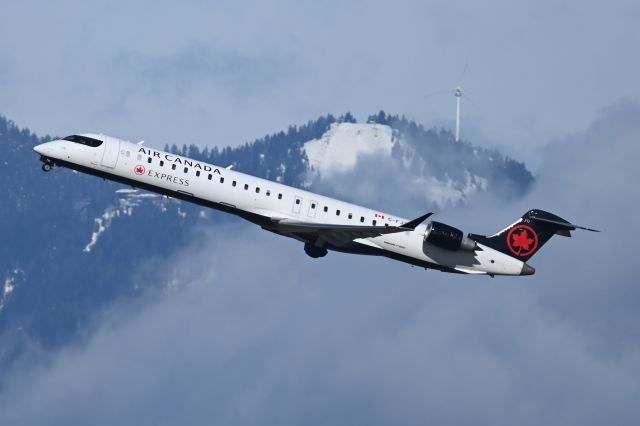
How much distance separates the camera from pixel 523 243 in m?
69.7

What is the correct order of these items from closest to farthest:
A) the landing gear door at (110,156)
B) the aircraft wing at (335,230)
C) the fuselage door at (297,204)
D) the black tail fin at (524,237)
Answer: the aircraft wing at (335,230) < the landing gear door at (110,156) < the fuselage door at (297,204) < the black tail fin at (524,237)

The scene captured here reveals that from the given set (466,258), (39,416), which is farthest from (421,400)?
(466,258)

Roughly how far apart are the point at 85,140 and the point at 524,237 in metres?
22.1

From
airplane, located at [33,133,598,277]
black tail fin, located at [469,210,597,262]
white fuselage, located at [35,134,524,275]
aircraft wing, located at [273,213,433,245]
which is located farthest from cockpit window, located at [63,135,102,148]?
black tail fin, located at [469,210,597,262]

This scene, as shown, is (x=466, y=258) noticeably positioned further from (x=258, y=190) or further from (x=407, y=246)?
(x=258, y=190)

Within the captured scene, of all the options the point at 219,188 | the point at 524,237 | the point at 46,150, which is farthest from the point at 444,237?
the point at 46,150

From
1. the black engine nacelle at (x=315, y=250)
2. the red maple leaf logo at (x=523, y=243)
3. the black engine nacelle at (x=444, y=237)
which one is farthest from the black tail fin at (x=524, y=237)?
the black engine nacelle at (x=315, y=250)

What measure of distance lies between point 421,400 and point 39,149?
121 metres

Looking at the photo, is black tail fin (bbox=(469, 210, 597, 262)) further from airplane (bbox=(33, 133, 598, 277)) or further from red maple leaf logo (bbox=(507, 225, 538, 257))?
airplane (bbox=(33, 133, 598, 277))

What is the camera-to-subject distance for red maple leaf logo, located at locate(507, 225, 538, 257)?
69.6 m

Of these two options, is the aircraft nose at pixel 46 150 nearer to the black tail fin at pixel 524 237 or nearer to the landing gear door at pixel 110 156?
the landing gear door at pixel 110 156

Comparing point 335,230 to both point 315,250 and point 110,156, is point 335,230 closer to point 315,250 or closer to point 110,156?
point 315,250

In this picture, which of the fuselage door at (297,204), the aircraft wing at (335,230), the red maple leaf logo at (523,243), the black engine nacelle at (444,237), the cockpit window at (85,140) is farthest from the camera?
the red maple leaf logo at (523,243)

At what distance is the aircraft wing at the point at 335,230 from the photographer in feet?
205
